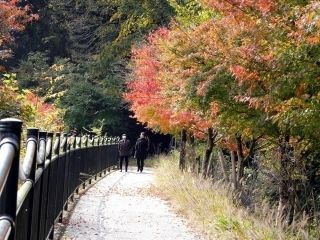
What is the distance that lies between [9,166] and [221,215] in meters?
7.07

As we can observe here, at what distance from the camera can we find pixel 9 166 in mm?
2037

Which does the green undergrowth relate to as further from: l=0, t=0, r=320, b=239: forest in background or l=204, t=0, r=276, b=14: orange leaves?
l=204, t=0, r=276, b=14: orange leaves

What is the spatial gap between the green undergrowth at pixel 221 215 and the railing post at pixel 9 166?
5.42 m

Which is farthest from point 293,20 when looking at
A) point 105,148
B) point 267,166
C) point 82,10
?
point 82,10

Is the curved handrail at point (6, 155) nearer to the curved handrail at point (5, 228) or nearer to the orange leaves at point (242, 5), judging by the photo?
the curved handrail at point (5, 228)

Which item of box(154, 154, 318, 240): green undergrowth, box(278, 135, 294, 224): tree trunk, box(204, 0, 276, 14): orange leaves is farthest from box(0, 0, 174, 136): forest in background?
box(204, 0, 276, 14): orange leaves

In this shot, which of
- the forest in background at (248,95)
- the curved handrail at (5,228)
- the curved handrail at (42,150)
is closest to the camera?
the curved handrail at (5,228)

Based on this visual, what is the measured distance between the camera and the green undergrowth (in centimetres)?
771

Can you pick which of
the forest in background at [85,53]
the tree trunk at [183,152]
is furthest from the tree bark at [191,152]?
the forest in background at [85,53]

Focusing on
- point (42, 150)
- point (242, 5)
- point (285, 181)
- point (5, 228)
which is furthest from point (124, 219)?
point (5, 228)

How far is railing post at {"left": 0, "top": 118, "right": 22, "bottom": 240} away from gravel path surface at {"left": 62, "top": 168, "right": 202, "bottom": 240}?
19.1 feet

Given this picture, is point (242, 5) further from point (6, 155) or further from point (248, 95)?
point (6, 155)

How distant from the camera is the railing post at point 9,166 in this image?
2146 mm

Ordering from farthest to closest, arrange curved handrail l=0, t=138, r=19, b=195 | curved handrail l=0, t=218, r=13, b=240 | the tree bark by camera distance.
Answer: the tree bark < curved handrail l=0, t=218, r=13, b=240 < curved handrail l=0, t=138, r=19, b=195
